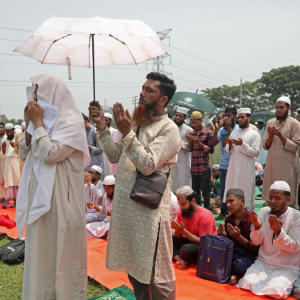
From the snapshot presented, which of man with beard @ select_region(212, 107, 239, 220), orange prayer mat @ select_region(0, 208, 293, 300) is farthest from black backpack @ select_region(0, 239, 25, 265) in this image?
man with beard @ select_region(212, 107, 239, 220)

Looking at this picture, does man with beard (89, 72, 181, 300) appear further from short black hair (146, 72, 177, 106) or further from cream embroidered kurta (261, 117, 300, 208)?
cream embroidered kurta (261, 117, 300, 208)

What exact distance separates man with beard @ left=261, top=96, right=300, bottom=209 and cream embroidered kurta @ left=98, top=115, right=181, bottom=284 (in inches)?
120

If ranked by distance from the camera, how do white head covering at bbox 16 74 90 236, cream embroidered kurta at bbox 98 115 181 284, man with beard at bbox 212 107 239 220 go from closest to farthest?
cream embroidered kurta at bbox 98 115 181 284, white head covering at bbox 16 74 90 236, man with beard at bbox 212 107 239 220

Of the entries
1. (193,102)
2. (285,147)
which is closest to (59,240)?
(285,147)

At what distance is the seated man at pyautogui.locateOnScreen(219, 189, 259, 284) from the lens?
4094 mm

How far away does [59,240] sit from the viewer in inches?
107

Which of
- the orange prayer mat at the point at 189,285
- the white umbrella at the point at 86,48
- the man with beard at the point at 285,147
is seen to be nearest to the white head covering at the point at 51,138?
the white umbrella at the point at 86,48

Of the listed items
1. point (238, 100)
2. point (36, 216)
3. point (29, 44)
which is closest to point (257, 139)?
point (29, 44)

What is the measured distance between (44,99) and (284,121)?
3.63 meters

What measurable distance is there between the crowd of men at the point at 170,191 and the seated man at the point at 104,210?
2 centimetres

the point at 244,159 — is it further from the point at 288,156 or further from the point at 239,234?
the point at 239,234

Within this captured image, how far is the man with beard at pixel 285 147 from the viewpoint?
525 centimetres

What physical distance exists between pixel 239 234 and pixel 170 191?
1.81m

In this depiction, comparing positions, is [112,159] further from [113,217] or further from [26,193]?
[26,193]
